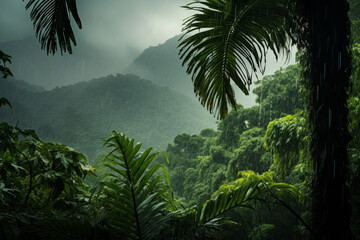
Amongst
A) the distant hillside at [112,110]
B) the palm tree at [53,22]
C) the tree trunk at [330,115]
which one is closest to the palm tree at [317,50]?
the tree trunk at [330,115]

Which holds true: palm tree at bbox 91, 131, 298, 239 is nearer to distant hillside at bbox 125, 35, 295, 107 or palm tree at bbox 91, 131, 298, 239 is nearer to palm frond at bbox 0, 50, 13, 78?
palm frond at bbox 0, 50, 13, 78

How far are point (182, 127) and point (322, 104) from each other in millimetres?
65370

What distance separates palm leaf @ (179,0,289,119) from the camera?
6.42 feet

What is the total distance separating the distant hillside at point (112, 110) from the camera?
173ft

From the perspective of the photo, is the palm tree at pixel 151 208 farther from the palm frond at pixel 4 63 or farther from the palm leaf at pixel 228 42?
the palm leaf at pixel 228 42

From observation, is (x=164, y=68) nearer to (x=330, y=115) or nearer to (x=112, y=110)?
(x=112, y=110)

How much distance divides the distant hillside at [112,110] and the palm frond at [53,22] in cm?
4765

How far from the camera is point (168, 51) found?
116938 mm

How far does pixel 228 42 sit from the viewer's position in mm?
2141

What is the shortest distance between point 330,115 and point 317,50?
41 cm

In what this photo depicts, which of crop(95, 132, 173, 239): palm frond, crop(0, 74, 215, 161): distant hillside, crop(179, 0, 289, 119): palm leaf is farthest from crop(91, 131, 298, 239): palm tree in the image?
crop(0, 74, 215, 161): distant hillside

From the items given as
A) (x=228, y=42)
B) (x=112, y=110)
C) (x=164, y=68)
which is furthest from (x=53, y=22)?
(x=164, y=68)

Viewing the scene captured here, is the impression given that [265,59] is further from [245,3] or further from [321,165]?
[321,165]

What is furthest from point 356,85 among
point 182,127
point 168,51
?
point 168,51
